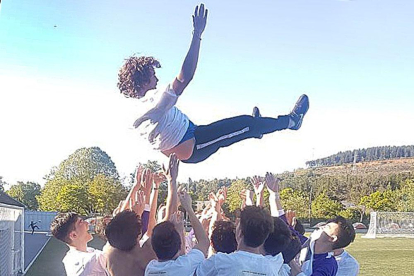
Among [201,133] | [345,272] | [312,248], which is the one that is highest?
[201,133]

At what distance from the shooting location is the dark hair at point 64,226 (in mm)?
3150

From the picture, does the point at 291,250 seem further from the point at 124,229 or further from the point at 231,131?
the point at 124,229

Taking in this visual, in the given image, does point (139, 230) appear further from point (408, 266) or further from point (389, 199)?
point (389, 199)

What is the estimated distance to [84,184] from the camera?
25156 millimetres

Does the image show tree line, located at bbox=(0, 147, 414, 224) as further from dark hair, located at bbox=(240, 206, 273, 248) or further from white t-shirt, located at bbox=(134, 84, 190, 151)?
dark hair, located at bbox=(240, 206, 273, 248)

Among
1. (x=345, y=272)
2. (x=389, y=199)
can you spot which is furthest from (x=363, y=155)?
(x=345, y=272)

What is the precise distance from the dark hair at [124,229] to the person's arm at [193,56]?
0.63m

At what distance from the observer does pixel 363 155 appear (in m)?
81.2

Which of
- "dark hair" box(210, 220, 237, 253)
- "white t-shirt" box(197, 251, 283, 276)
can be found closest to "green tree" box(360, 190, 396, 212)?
"dark hair" box(210, 220, 237, 253)

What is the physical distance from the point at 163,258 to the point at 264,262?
1.41ft

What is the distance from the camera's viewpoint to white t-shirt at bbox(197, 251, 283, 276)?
2482 mm

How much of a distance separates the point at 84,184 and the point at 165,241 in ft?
76.2

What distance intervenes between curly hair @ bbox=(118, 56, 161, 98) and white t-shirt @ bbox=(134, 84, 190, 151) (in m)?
0.08

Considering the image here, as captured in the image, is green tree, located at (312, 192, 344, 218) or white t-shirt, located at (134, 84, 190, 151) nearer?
white t-shirt, located at (134, 84, 190, 151)
